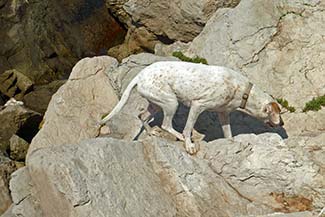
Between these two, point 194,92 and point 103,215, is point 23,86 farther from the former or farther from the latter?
point 103,215

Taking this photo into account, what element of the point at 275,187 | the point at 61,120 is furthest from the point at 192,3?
the point at 275,187

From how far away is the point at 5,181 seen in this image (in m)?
15.9

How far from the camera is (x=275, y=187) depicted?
12.1 metres

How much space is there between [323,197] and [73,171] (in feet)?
17.8

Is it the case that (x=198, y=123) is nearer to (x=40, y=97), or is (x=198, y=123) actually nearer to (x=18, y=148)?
(x=18, y=148)

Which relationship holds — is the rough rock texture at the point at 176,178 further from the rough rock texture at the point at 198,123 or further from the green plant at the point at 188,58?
the green plant at the point at 188,58

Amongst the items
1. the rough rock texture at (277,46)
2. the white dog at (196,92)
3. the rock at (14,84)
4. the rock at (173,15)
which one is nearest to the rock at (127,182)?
the white dog at (196,92)

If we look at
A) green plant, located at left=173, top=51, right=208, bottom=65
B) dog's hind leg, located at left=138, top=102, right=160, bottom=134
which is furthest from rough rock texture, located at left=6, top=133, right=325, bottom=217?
green plant, located at left=173, top=51, right=208, bottom=65

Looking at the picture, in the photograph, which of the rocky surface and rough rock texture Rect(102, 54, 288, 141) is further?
the rocky surface

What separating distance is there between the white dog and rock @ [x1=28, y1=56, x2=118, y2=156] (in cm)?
375

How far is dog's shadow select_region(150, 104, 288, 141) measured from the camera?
49.8 ft

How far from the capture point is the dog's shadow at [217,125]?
49.8 ft

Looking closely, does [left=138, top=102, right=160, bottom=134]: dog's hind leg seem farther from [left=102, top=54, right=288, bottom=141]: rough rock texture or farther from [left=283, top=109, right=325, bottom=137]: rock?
[left=283, top=109, right=325, bottom=137]: rock

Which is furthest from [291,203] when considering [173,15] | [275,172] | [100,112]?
[173,15]
